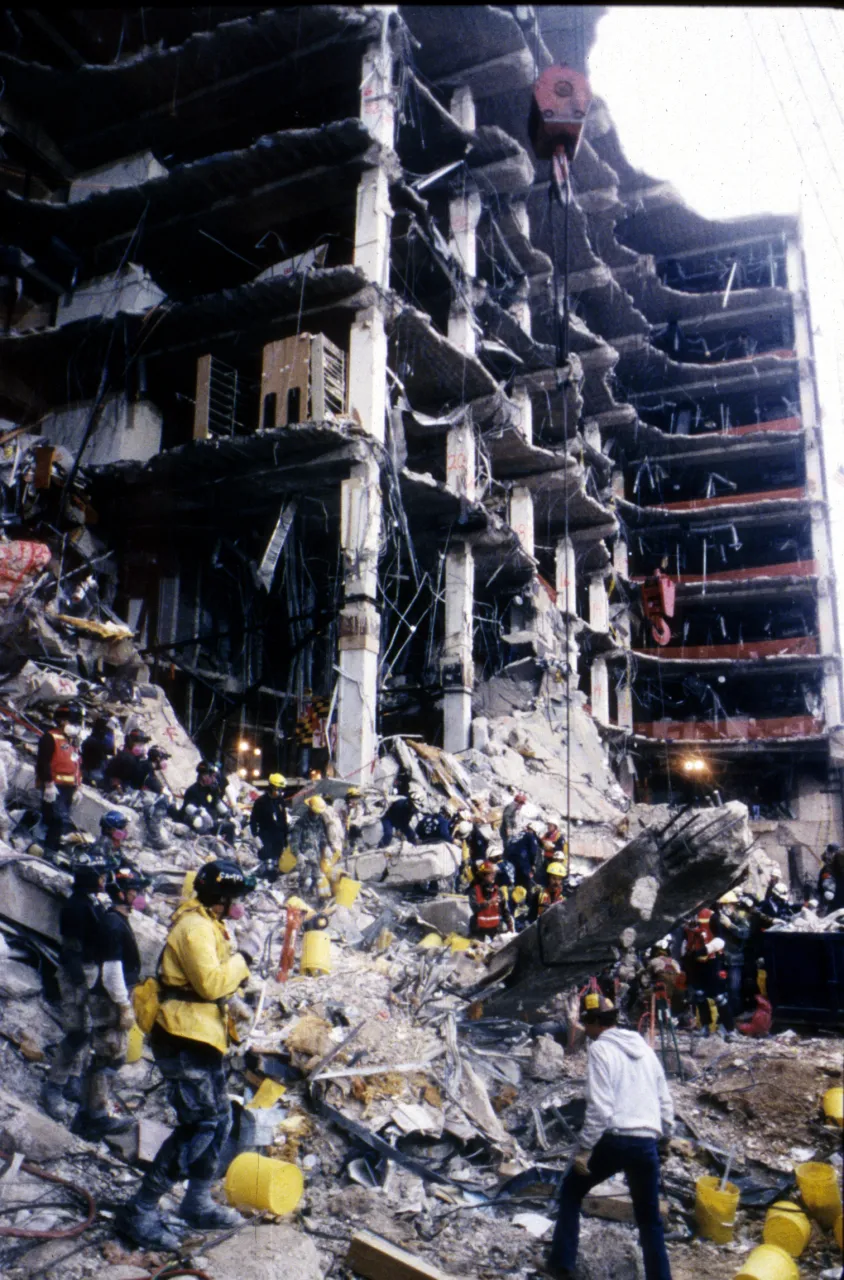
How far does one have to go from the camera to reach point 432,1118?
6590mm

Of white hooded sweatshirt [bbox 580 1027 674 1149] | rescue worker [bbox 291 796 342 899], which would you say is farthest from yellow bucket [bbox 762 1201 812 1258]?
rescue worker [bbox 291 796 342 899]

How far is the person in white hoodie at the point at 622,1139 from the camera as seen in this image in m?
4.72

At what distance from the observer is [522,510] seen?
24281 millimetres

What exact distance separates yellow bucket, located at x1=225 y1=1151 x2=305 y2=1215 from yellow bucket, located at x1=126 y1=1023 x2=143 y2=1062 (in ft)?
5.00

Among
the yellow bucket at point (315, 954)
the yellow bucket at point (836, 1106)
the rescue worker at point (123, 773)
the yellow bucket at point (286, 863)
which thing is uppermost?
the rescue worker at point (123, 773)

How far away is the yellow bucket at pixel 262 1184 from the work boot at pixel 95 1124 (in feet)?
3.15

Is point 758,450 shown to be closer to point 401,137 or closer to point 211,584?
point 401,137

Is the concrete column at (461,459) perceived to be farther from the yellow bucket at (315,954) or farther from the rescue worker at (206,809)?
the yellow bucket at (315,954)

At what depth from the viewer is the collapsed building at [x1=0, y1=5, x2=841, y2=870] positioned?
1636cm

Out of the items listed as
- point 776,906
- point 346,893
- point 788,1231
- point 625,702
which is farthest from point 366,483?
point 625,702

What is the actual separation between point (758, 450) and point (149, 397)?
1061 inches

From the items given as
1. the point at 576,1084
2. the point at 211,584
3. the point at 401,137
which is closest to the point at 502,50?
the point at 401,137

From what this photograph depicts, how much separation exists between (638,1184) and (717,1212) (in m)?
1.42

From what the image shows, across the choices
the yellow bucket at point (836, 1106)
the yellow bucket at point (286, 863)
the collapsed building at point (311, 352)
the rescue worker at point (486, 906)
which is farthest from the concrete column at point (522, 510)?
the yellow bucket at point (836, 1106)
